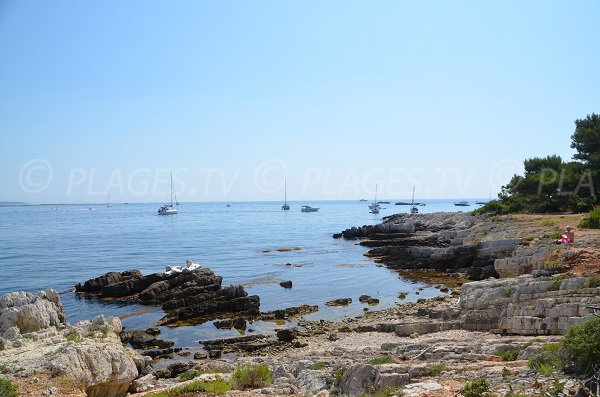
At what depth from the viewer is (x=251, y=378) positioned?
13.4m

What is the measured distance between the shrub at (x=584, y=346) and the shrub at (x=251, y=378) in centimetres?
777

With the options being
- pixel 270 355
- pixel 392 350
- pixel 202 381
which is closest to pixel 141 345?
pixel 270 355

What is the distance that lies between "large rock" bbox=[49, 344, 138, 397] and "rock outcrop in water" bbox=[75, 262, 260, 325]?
1319 centimetres

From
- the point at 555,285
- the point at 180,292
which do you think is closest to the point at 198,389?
the point at 555,285

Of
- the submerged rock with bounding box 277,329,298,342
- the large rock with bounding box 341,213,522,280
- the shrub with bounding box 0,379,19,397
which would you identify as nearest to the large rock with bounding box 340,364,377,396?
the shrub with bounding box 0,379,19,397

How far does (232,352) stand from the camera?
22641 mm

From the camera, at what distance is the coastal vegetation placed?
5203 centimetres

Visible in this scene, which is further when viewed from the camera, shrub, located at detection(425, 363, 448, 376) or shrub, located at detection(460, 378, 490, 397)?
shrub, located at detection(425, 363, 448, 376)

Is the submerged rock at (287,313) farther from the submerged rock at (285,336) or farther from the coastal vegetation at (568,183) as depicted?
the coastal vegetation at (568,183)

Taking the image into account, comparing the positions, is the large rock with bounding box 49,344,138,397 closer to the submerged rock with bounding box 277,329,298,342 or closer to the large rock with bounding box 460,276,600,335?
the submerged rock with bounding box 277,329,298,342

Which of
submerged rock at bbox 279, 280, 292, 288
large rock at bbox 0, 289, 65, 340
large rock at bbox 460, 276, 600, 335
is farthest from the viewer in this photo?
submerged rock at bbox 279, 280, 292, 288

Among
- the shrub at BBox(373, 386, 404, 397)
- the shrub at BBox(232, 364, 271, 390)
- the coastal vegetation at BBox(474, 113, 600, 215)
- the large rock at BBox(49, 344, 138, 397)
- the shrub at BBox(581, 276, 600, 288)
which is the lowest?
the large rock at BBox(49, 344, 138, 397)

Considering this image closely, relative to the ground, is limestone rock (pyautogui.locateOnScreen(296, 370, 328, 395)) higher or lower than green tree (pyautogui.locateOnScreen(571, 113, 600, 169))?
lower

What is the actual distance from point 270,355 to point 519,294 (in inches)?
440
